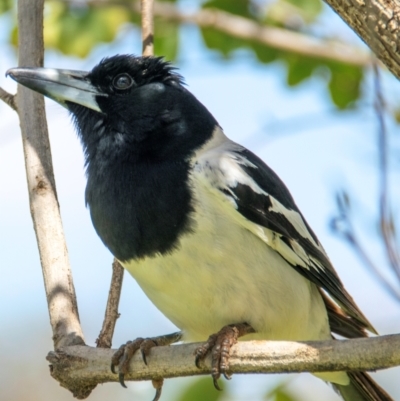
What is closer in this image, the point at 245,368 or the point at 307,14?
the point at 245,368

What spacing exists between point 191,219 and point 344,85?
291 cm

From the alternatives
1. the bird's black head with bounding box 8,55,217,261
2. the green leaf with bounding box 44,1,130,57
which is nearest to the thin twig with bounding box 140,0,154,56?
the bird's black head with bounding box 8,55,217,261

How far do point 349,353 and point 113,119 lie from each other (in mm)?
1855

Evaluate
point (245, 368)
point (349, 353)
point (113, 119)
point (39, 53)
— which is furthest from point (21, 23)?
point (349, 353)

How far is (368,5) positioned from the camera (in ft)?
9.93

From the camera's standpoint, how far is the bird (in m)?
3.76

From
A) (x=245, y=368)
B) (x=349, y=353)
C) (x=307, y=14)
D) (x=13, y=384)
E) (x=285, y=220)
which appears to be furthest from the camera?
(x=13, y=384)

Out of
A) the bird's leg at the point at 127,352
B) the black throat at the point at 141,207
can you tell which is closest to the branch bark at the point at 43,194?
the bird's leg at the point at 127,352

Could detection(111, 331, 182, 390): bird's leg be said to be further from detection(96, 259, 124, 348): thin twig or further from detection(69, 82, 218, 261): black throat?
detection(69, 82, 218, 261): black throat

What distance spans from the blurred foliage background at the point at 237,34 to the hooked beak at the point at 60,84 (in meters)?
1.40

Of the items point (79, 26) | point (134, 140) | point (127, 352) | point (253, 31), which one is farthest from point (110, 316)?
point (253, 31)

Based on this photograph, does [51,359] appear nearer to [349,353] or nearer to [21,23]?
[349,353]

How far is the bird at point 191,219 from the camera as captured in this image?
3764 mm

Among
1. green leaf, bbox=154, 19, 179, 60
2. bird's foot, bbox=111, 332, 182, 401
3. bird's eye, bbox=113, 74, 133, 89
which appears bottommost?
bird's foot, bbox=111, 332, 182, 401
